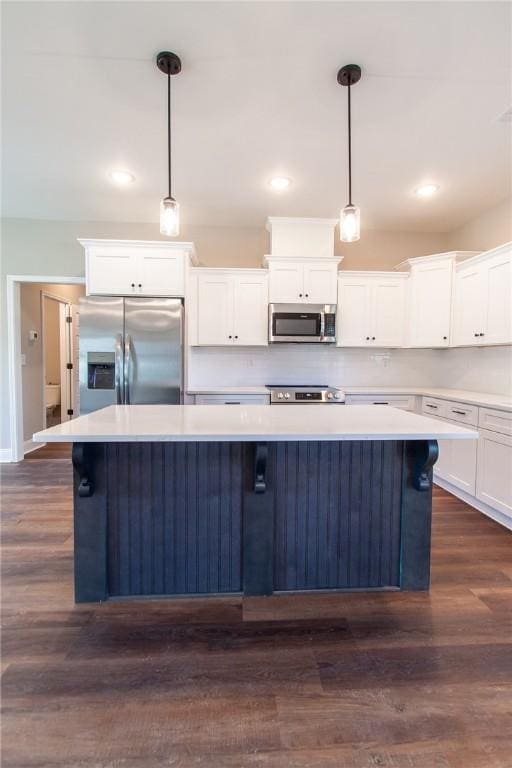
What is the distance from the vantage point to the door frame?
4.00 metres

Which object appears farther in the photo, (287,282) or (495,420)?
(287,282)

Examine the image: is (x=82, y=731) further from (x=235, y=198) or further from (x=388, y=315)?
(x=388, y=315)

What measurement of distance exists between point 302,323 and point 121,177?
6.92ft

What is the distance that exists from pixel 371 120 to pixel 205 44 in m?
1.13

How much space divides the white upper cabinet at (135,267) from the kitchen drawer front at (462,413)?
2790mm

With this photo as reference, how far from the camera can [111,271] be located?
3521mm

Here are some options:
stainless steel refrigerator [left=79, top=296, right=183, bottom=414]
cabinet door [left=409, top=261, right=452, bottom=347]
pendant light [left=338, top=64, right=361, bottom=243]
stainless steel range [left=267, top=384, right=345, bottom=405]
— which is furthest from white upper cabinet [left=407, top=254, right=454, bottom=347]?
stainless steel refrigerator [left=79, top=296, right=183, bottom=414]

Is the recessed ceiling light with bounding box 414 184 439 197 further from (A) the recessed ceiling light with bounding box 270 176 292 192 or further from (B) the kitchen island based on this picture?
(B) the kitchen island

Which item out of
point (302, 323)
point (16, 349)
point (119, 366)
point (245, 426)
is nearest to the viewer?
point (245, 426)

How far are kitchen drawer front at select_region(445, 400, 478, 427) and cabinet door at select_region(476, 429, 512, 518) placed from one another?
0.14m

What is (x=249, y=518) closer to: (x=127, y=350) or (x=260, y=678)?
(x=260, y=678)

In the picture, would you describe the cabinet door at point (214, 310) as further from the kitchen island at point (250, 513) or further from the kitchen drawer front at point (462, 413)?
the kitchen drawer front at point (462, 413)

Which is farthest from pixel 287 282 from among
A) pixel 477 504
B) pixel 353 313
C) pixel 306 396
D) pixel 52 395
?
pixel 52 395

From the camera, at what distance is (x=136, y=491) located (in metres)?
1.78
